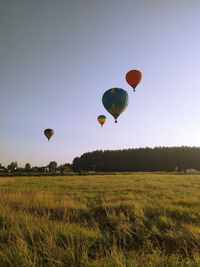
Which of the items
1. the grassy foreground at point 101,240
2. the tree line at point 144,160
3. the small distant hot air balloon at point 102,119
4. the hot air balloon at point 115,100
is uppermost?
the small distant hot air balloon at point 102,119

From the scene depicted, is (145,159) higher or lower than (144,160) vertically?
higher

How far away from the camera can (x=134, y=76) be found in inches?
846

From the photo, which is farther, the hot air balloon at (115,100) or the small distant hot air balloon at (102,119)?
the small distant hot air balloon at (102,119)

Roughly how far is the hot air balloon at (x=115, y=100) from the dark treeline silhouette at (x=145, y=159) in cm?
5565

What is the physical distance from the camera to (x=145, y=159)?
85.8 m

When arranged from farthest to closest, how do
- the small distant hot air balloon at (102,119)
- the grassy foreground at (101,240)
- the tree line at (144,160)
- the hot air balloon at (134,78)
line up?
the tree line at (144,160), the small distant hot air balloon at (102,119), the hot air balloon at (134,78), the grassy foreground at (101,240)

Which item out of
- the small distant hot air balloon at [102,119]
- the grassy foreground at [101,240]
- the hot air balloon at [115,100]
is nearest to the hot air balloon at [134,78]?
the hot air balloon at [115,100]

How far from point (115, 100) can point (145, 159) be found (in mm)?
70131

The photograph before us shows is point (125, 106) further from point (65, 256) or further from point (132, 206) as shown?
point (65, 256)

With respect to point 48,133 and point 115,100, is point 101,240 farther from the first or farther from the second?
point 48,133

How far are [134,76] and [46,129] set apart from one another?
97.4 ft

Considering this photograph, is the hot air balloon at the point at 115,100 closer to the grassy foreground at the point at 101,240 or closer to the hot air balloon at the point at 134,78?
the hot air balloon at the point at 134,78

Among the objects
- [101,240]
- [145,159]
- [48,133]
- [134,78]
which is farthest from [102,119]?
[145,159]

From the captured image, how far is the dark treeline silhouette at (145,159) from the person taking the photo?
263 ft
